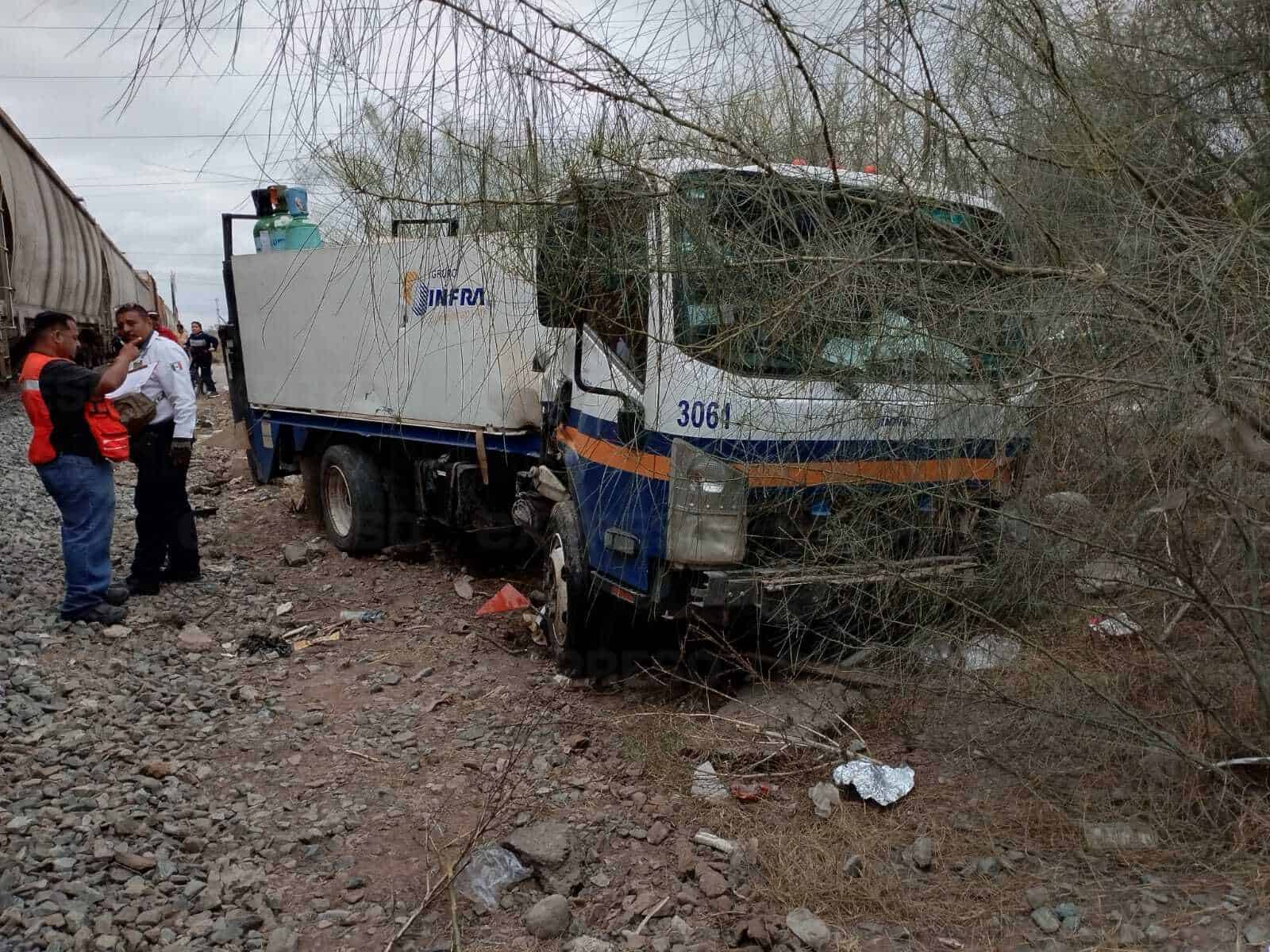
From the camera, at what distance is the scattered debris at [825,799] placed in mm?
3459

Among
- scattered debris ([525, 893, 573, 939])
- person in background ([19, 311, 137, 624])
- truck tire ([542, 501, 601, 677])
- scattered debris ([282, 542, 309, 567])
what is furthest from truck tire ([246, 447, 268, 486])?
scattered debris ([525, 893, 573, 939])

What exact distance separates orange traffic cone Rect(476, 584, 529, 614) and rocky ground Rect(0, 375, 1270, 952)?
45 centimetres

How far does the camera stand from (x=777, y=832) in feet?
11.0

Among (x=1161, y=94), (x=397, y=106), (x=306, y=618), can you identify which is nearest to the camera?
(x=397, y=106)

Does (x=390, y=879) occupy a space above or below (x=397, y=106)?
below

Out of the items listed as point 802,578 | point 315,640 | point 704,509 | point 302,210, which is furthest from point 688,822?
point 315,640

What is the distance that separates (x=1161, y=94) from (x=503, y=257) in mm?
2201

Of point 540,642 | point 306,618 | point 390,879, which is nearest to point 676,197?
point 390,879

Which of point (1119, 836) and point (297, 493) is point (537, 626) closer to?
point (1119, 836)

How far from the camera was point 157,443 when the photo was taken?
19.5ft

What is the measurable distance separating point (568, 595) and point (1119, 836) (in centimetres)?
251

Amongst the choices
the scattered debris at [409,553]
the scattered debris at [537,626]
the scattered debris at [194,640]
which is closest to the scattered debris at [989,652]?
the scattered debris at [537,626]

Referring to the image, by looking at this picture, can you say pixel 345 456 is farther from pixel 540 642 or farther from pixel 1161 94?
pixel 1161 94

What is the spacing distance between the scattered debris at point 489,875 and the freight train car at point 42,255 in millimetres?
10275
